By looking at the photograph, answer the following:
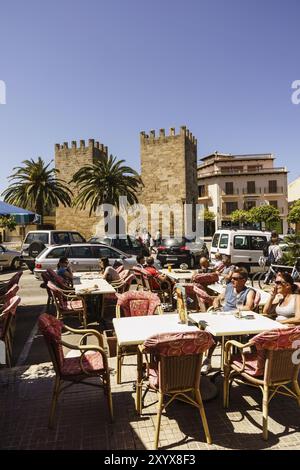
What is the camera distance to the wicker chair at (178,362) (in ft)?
10.6

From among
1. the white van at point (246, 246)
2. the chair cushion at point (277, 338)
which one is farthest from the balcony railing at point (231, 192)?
the chair cushion at point (277, 338)

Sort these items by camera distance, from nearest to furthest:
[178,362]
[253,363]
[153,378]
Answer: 1. [178,362]
2. [153,378]
3. [253,363]

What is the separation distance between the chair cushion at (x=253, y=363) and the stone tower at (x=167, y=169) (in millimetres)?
30570

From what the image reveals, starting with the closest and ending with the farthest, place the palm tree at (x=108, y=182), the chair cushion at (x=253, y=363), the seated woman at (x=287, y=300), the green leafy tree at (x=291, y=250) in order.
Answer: the chair cushion at (x=253, y=363)
the seated woman at (x=287, y=300)
the green leafy tree at (x=291, y=250)
the palm tree at (x=108, y=182)

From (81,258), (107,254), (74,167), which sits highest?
(74,167)

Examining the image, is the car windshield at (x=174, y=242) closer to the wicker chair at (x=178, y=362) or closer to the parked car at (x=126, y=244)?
the parked car at (x=126, y=244)

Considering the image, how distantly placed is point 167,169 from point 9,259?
22.1 m

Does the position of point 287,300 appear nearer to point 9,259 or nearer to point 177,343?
point 177,343

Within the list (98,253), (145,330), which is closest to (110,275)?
(98,253)

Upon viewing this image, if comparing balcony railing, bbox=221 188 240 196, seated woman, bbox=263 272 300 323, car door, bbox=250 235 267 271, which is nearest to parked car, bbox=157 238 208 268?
car door, bbox=250 235 267 271

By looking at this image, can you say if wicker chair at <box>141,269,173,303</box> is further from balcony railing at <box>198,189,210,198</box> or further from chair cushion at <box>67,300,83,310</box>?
balcony railing at <box>198,189,210,198</box>

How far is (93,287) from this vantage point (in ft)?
24.0
